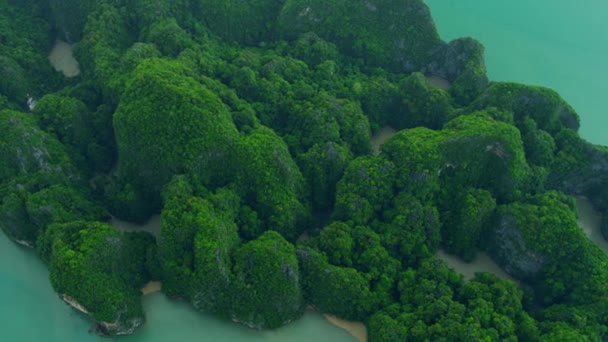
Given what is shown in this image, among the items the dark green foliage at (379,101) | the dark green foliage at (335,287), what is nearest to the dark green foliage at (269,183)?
the dark green foliage at (335,287)

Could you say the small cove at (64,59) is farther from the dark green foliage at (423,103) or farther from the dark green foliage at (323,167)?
the dark green foliage at (423,103)

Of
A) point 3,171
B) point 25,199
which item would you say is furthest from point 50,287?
point 3,171

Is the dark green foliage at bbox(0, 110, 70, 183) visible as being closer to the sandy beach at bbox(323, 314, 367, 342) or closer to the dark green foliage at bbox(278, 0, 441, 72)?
the sandy beach at bbox(323, 314, 367, 342)

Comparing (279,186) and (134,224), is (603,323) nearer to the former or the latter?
(279,186)

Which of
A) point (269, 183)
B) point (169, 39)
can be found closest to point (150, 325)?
point (269, 183)

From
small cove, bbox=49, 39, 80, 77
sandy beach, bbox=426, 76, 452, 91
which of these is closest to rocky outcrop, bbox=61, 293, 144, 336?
small cove, bbox=49, 39, 80, 77

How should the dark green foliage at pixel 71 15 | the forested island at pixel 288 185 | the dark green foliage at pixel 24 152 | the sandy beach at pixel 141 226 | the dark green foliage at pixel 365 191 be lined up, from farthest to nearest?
1. the dark green foliage at pixel 71 15
2. the sandy beach at pixel 141 226
3. the dark green foliage at pixel 24 152
4. the dark green foliage at pixel 365 191
5. the forested island at pixel 288 185
